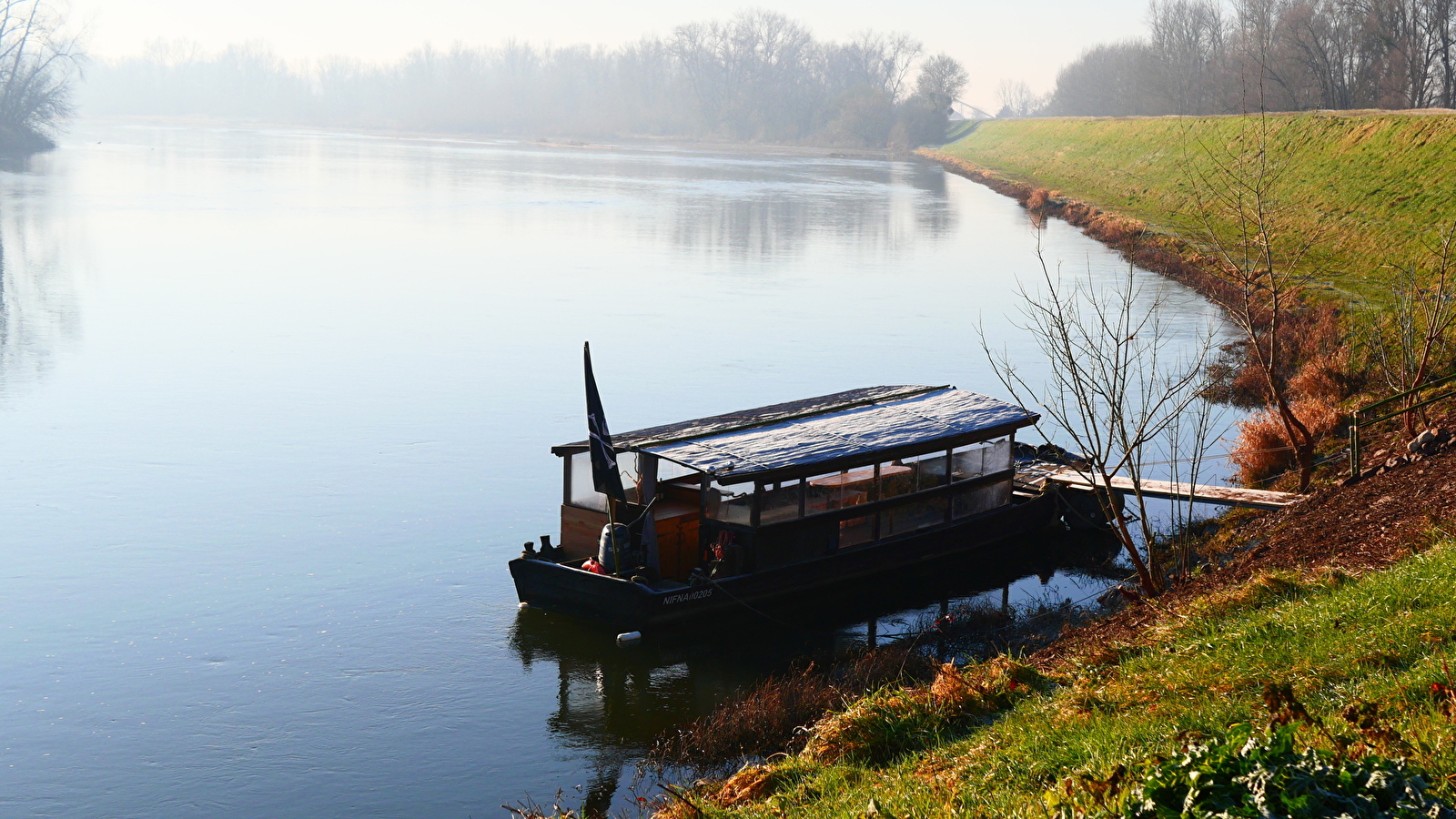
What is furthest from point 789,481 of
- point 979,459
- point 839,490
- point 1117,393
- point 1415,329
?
point 1415,329

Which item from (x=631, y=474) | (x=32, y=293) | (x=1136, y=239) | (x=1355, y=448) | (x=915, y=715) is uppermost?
(x=1136, y=239)

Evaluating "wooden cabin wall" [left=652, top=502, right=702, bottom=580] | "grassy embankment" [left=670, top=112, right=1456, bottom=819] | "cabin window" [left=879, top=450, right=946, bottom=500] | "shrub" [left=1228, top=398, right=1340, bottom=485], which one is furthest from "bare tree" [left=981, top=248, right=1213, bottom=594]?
"wooden cabin wall" [left=652, top=502, right=702, bottom=580]

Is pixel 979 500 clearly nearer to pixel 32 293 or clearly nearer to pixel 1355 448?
pixel 1355 448

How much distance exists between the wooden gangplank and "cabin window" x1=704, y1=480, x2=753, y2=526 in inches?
233

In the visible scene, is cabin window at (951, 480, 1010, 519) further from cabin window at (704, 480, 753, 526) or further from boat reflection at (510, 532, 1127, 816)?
cabin window at (704, 480, 753, 526)

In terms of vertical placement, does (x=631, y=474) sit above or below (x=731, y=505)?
above

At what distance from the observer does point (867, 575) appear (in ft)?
70.9

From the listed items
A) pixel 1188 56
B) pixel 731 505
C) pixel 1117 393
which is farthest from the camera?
pixel 1188 56

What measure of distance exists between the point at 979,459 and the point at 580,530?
783 centimetres

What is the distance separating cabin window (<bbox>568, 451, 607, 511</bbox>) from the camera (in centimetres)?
2075

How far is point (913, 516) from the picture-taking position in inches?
886

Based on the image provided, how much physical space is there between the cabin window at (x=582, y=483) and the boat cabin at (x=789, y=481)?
0.02 metres

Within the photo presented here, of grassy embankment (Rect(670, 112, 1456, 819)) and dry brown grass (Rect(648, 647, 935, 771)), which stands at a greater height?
grassy embankment (Rect(670, 112, 1456, 819))

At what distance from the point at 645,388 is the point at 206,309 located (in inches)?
785
